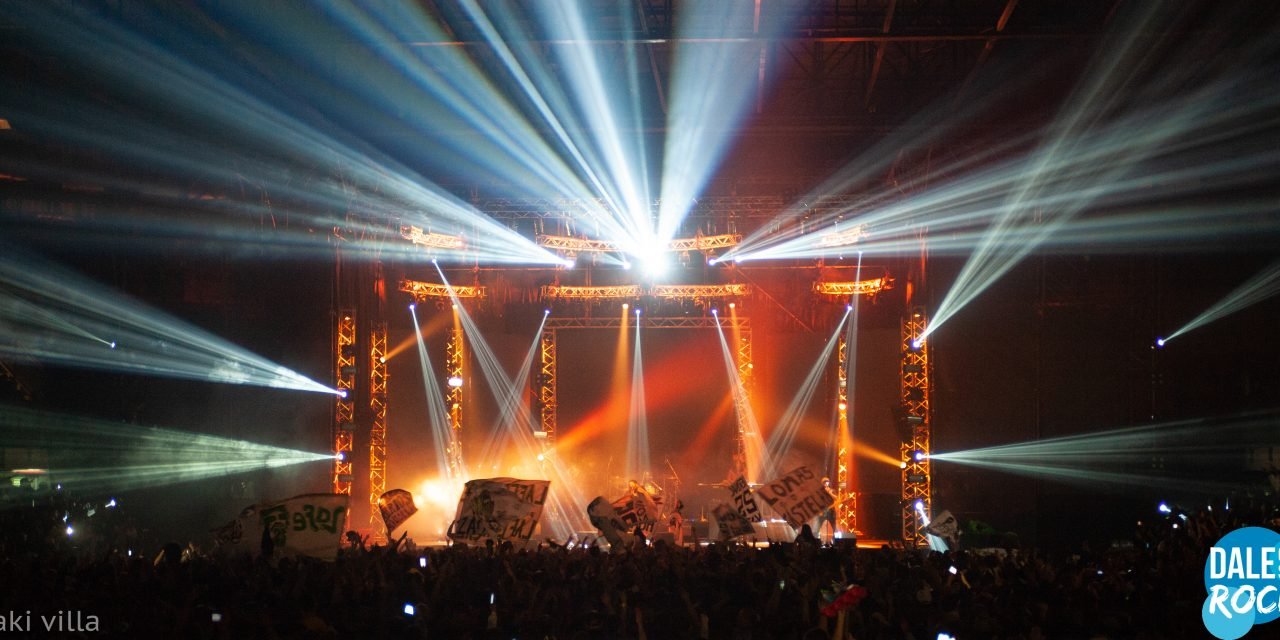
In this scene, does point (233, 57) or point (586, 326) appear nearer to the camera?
point (233, 57)

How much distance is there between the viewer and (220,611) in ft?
25.6

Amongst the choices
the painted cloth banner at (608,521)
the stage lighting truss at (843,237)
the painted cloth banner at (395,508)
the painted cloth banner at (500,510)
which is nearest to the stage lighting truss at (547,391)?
the stage lighting truss at (843,237)

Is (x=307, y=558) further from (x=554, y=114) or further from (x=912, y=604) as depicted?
(x=554, y=114)

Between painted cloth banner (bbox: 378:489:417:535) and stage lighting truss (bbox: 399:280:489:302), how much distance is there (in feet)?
31.6

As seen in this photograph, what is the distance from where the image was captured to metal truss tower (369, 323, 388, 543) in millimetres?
20484

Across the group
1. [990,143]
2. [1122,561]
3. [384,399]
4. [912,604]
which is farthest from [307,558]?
[990,143]

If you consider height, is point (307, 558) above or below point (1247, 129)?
below

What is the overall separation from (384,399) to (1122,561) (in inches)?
548

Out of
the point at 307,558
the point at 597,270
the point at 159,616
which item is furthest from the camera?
the point at 597,270

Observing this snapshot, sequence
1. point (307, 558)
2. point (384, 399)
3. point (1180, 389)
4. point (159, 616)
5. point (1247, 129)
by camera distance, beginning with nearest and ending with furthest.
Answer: point (159, 616) < point (307, 558) < point (1247, 129) < point (1180, 389) < point (384, 399)

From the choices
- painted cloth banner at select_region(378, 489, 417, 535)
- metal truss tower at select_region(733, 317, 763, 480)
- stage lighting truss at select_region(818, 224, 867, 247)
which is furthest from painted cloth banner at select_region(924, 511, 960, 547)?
metal truss tower at select_region(733, 317, 763, 480)

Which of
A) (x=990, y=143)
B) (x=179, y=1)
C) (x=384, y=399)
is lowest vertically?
(x=384, y=399)

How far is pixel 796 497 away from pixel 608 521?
7.70ft

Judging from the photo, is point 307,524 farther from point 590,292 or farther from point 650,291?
point 590,292
